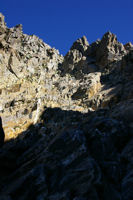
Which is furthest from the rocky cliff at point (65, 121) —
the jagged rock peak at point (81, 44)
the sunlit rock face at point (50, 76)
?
the sunlit rock face at point (50, 76)

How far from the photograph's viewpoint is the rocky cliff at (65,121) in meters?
9.86

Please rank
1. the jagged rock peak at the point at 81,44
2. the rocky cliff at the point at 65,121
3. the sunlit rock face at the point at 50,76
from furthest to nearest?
1. the jagged rock peak at the point at 81,44
2. the sunlit rock face at the point at 50,76
3. the rocky cliff at the point at 65,121

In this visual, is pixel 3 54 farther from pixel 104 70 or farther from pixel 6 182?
pixel 6 182

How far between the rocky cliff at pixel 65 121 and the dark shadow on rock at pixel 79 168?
52 mm

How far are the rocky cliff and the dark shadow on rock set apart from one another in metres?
0.05

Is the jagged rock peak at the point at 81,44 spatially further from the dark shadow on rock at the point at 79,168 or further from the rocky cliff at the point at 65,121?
the dark shadow on rock at the point at 79,168

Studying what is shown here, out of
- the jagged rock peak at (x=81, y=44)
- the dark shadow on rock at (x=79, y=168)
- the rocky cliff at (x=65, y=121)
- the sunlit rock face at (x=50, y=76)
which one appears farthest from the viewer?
the jagged rock peak at (x=81, y=44)

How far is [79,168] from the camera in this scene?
1020 cm

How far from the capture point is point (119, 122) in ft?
45.8

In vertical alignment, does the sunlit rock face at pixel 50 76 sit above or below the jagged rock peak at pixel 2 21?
below

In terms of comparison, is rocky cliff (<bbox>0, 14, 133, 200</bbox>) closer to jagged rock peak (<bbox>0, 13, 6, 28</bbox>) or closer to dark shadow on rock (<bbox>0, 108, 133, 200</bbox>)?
dark shadow on rock (<bbox>0, 108, 133, 200</bbox>)

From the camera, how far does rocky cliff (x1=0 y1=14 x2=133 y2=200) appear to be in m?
9.86

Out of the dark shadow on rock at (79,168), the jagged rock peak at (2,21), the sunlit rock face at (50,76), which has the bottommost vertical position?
the dark shadow on rock at (79,168)

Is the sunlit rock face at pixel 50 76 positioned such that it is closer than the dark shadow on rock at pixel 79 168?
No
